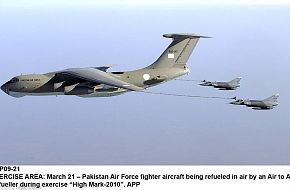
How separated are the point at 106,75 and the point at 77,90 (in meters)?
1.35

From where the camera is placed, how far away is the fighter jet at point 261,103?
1473 centimetres

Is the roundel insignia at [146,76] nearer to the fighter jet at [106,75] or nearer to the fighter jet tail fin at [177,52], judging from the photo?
the fighter jet at [106,75]

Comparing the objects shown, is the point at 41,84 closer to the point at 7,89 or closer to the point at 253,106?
the point at 7,89

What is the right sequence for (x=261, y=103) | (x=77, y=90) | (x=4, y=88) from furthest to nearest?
1. (x=4, y=88)
2. (x=77, y=90)
3. (x=261, y=103)

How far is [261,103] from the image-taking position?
14.9 m

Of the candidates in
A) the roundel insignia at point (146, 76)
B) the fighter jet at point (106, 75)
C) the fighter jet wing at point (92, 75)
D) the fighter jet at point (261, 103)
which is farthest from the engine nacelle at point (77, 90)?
the fighter jet at point (261, 103)

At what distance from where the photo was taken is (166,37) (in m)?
16.1

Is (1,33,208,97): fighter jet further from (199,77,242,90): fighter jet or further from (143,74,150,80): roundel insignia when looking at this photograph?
(199,77,242,90): fighter jet

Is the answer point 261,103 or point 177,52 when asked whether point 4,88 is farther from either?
point 261,103

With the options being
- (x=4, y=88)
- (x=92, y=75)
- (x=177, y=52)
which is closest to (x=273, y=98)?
(x=177, y=52)

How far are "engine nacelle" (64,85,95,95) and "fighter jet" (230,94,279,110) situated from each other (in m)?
4.59
